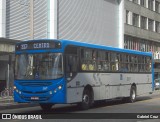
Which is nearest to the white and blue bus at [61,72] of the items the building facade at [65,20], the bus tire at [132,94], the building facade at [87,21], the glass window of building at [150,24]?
the bus tire at [132,94]

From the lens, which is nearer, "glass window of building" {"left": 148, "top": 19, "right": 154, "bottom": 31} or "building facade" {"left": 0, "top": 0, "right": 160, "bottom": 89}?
"building facade" {"left": 0, "top": 0, "right": 160, "bottom": 89}

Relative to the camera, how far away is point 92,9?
44.1 metres

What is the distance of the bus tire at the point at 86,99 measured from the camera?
1916 cm

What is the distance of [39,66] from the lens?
695 inches

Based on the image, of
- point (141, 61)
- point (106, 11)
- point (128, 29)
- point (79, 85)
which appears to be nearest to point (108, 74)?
point (79, 85)

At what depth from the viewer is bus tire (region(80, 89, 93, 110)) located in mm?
19156

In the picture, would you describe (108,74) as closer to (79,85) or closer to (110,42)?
(79,85)

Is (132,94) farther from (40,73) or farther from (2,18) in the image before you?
(2,18)

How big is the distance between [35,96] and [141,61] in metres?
10.7

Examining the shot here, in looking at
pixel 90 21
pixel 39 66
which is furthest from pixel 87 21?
pixel 39 66

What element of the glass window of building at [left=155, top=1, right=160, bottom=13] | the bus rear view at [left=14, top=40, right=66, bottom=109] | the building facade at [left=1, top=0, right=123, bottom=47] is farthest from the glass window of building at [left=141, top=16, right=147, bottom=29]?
the bus rear view at [left=14, top=40, right=66, bottom=109]

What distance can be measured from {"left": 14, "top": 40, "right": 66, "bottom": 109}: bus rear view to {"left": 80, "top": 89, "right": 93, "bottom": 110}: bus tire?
1.89 meters

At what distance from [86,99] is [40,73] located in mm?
3013

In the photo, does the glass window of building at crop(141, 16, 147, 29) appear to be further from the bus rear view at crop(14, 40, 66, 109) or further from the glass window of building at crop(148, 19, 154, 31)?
the bus rear view at crop(14, 40, 66, 109)
